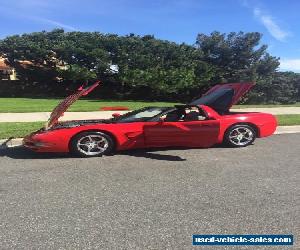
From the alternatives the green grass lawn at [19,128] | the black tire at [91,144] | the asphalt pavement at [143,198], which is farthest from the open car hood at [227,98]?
the green grass lawn at [19,128]

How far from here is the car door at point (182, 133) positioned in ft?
26.8

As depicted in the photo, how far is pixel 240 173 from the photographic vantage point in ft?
21.7

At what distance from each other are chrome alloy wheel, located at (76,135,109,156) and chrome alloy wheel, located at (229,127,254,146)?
8.92 ft

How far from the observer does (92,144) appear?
7.98 metres

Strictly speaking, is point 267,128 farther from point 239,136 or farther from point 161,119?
point 161,119

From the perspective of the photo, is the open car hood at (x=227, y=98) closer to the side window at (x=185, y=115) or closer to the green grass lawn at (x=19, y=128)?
the side window at (x=185, y=115)

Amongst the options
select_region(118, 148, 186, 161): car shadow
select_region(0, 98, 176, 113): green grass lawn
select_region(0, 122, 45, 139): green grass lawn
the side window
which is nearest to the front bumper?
select_region(118, 148, 186, 161): car shadow

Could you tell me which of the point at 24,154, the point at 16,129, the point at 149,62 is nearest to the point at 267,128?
the point at 24,154

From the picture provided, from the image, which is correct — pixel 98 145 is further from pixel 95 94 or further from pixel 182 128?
pixel 95 94

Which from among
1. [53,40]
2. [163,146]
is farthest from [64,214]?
[53,40]

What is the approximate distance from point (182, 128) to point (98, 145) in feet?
5.49

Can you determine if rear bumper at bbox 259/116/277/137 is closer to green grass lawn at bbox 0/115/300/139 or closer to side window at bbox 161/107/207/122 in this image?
side window at bbox 161/107/207/122

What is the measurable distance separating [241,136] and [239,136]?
0.15 feet

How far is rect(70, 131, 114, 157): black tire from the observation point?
7.90 m
